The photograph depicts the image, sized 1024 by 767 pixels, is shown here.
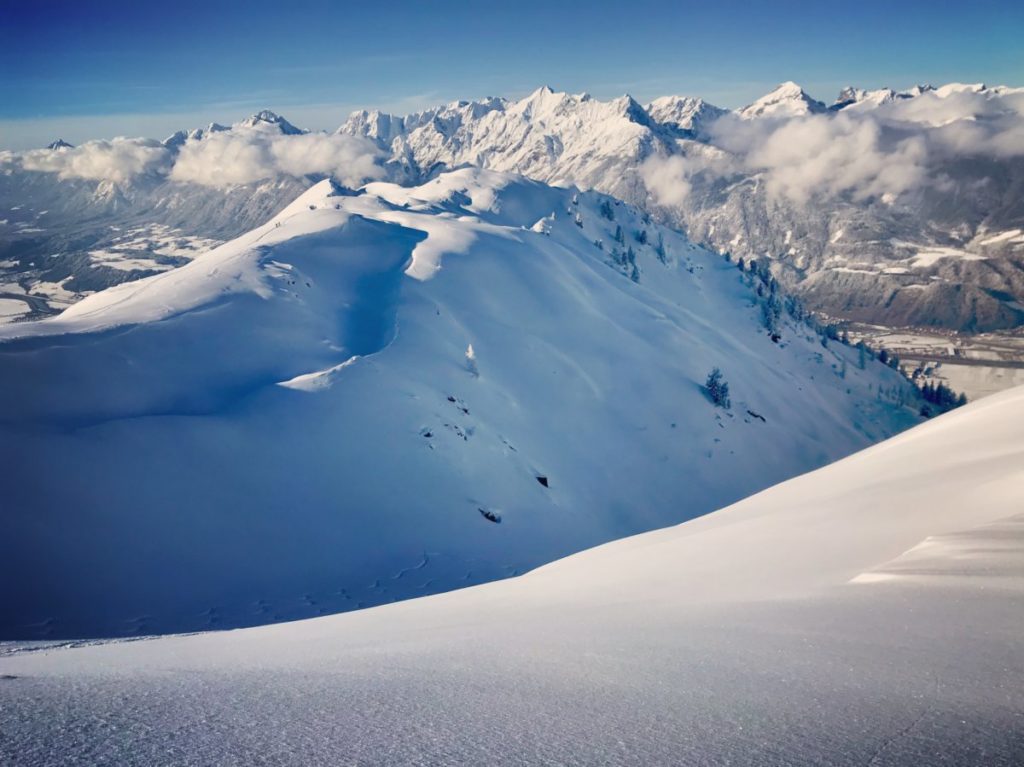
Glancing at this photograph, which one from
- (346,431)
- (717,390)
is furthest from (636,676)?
(717,390)

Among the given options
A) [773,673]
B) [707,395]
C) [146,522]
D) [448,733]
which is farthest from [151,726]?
[707,395]

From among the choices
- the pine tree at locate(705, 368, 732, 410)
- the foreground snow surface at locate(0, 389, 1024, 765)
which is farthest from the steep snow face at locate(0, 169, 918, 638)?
the foreground snow surface at locate(0, 389, 1024, 765)

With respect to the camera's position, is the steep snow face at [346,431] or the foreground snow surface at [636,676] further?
the steep snow face at [346,431]

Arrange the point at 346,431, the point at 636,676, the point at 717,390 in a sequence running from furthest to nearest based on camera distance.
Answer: the point at 717,390, the point at 346,431, the point at 636,676

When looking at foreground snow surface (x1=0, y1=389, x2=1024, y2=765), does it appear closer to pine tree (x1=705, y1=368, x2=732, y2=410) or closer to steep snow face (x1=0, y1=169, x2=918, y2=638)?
steep snow face (x1=0, y1=169, x2=918, y2=638)

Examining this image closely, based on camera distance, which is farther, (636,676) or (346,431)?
(346,431)

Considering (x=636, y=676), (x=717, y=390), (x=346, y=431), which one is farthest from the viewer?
(x=717, y=390)

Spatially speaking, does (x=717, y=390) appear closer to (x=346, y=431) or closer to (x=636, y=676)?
(x=346, y=431)

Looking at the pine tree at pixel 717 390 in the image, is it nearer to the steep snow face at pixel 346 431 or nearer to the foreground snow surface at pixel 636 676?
the steep snow face at pixel 346 431

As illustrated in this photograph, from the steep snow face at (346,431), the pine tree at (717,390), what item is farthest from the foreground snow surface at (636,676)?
the pine tree at (717,390)
